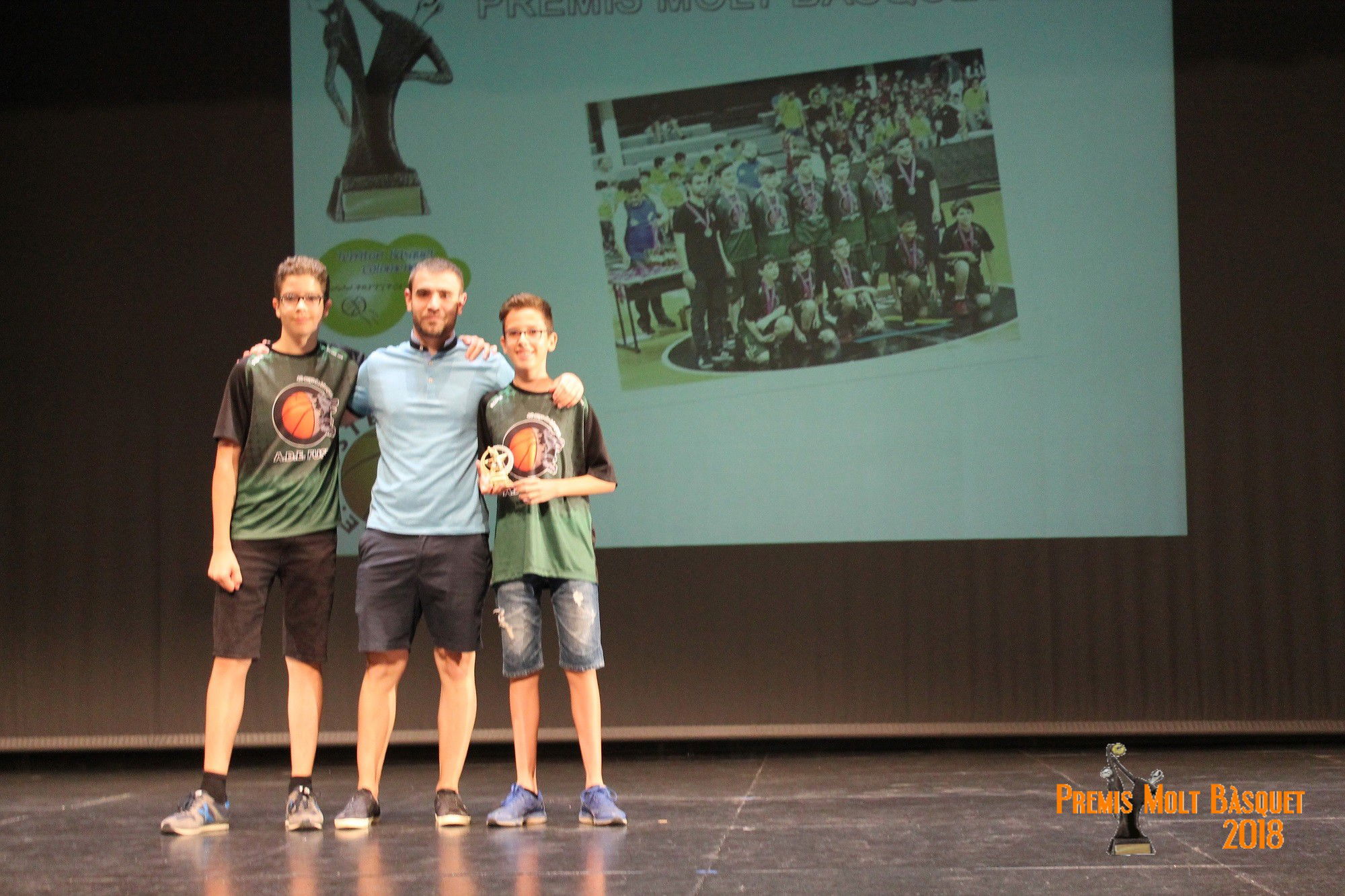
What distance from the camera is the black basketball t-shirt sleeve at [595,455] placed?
289cm

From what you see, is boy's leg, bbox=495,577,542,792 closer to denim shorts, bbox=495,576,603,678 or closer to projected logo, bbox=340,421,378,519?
denim shorts, bbox=495,576,603,678

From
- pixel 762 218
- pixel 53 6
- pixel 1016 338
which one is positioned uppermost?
pixel 53 6

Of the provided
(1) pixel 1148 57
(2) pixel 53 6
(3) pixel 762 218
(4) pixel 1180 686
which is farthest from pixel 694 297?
(2) pixel 53 6

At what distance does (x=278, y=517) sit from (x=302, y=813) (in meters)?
0.63

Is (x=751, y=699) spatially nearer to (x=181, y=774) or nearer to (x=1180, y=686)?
(x=1180, y=686)

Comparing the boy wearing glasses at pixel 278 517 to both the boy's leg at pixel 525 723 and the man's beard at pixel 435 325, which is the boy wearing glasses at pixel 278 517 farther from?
the boy's leg at pixel 525 723

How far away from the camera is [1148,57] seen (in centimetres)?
430

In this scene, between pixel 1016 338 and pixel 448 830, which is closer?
pixel 448 830

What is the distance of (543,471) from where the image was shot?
285 centimetres

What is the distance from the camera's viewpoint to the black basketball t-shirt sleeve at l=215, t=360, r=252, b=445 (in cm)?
288

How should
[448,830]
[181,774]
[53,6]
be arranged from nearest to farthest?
[448,830] < [181,774] < [53,6]

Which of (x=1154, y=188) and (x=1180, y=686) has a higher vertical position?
(x=1154, y=188)

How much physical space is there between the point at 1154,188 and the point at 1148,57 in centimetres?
43

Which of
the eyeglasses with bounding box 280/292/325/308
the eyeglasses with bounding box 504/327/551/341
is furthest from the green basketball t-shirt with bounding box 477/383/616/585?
the eyeglasses with bounding box 280/292/325/308
